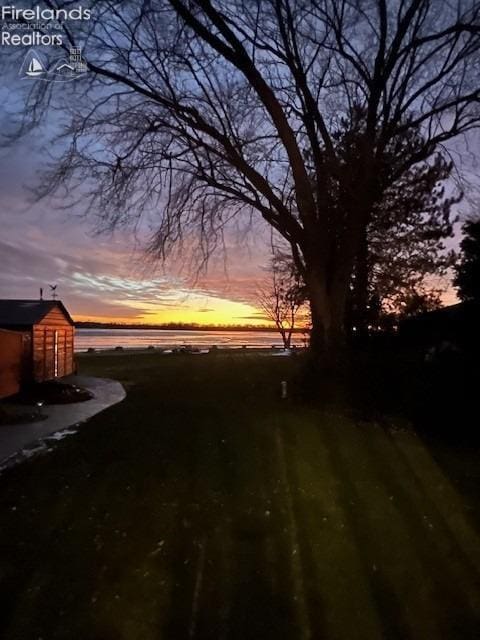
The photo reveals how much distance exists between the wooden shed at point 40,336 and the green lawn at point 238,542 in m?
9.27

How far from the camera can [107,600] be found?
3.82 meters

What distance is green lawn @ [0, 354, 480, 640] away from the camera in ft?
11.9

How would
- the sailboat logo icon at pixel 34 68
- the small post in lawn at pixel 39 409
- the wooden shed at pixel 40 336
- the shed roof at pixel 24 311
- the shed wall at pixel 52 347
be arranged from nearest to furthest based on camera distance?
the sailboat logo icon at pixel 34 68
the small post in lawn at pixel 39 409
the wooden shed at pixel 40 336
the shed roof at pixel 24 311
the shed wall at pixel 52 347

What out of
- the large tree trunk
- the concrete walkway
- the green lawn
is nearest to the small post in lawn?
the concrete walkway

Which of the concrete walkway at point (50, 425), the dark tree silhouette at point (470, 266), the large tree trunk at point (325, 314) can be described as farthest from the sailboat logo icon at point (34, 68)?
the dark tree silhouette at point (470, 266)

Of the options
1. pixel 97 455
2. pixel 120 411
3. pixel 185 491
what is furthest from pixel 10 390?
pixel 185 491

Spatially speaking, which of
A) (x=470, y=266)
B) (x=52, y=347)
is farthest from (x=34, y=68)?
(x=470, y=266)

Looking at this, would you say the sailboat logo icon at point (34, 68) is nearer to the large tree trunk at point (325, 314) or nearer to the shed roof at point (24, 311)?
the large tree trunk at point (325, 314)

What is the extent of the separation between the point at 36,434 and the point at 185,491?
505 centimetres

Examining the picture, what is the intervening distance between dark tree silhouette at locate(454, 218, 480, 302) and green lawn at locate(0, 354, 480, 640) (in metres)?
8.85

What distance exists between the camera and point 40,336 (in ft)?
60.6

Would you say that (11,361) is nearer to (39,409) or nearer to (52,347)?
(39,409)

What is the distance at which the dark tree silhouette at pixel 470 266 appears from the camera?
51.3 feet

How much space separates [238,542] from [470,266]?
14917 mm
